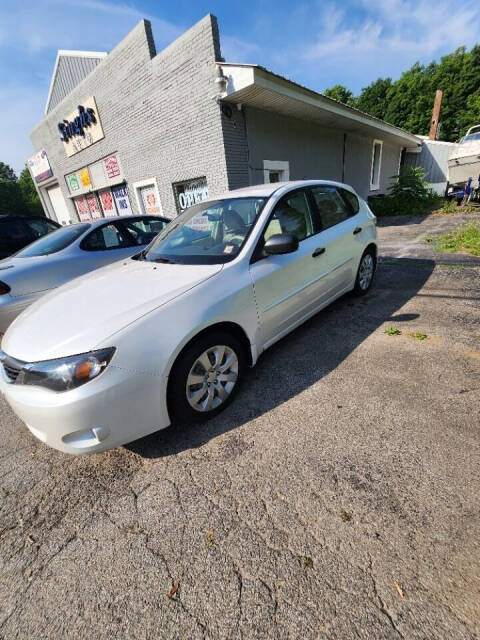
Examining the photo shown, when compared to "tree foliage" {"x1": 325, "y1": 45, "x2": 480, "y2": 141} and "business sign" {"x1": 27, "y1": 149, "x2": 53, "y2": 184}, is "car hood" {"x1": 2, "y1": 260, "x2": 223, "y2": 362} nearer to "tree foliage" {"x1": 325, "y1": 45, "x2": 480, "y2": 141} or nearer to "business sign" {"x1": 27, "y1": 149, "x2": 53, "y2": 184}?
"business sign" {"x1": 27, "y1": 149, "x2": 53, "y2": 184}

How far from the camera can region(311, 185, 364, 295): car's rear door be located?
129 inches

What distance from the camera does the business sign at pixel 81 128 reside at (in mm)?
10273

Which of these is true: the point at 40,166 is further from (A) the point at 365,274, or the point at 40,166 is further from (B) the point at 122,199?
(A) the point at 365,274

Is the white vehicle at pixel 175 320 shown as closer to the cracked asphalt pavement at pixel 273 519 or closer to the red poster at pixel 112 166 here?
the cracked asphalt pavement at pixel 273 519

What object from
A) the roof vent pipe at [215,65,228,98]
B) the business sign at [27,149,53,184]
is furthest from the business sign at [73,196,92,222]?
the roof vent pipe at [215,65,228,98]

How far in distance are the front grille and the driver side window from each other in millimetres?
2013

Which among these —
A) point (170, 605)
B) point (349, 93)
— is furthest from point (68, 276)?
point (349, 93)

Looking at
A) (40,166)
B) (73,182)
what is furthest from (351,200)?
(40,166)

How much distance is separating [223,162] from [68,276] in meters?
4.76

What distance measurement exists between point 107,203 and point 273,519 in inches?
508

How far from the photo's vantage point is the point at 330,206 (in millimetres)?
3461

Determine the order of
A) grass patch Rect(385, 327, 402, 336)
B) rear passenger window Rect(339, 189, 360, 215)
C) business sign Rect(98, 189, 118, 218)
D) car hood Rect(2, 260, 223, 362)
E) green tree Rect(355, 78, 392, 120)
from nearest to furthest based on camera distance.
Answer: car hood Rect(2, 260, 223, 362), grass patch Rect(385, 327, 402, 336), rear passenger window Rect(339, 189, 360, 215), business sign Rect(98, 189, 118, 218), green tree Rect(355, 78, 392, 120)

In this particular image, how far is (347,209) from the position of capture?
3.74 m

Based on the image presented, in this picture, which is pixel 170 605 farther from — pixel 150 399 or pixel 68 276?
pixel 68 276
